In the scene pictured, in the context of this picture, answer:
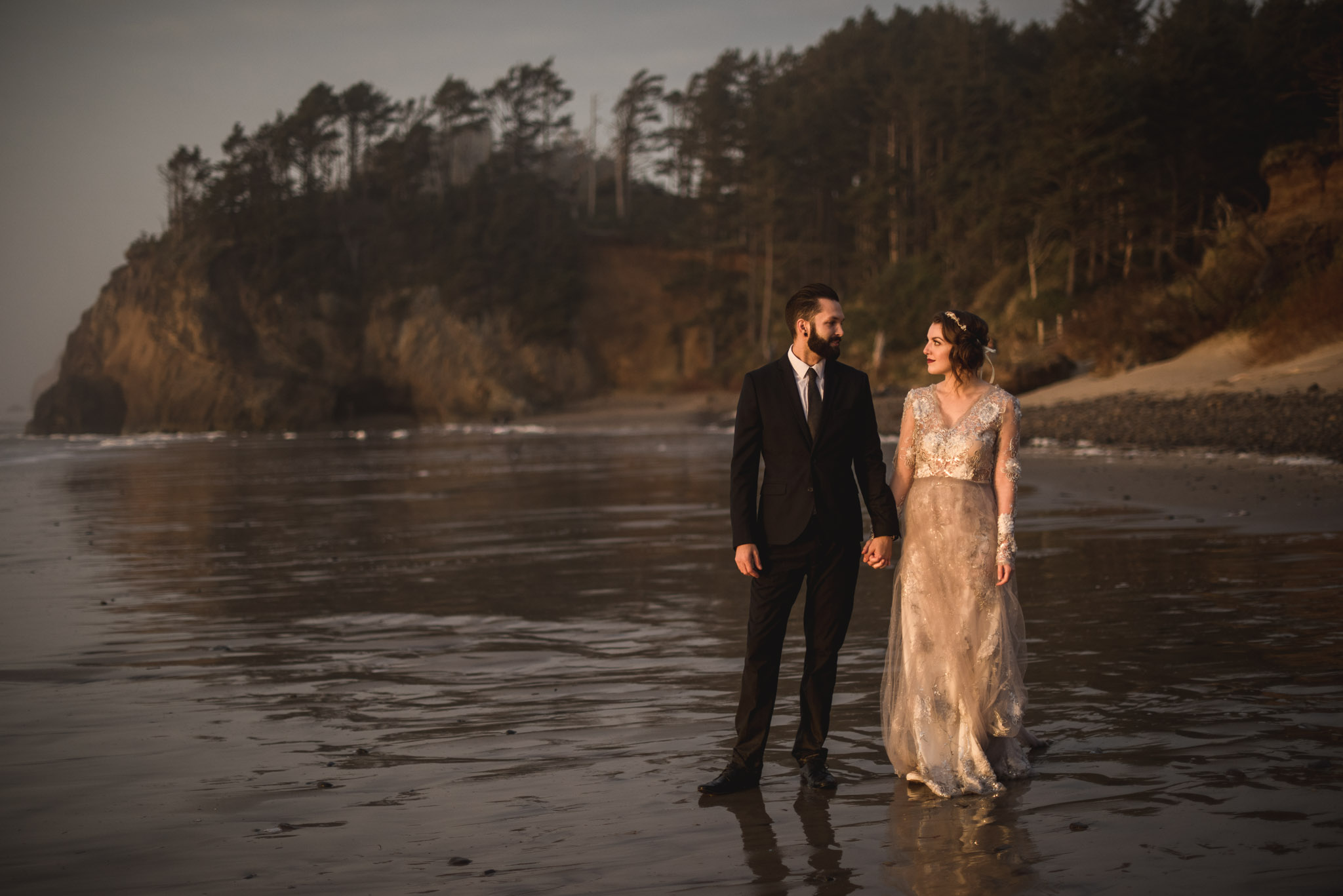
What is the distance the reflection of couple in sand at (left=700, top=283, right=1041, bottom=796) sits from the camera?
443cm

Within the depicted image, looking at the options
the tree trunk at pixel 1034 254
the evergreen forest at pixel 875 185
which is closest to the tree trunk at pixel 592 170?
the evergreen forest at pixel 875 185

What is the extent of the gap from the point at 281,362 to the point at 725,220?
29020 millimetres

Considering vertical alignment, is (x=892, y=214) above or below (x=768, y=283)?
above

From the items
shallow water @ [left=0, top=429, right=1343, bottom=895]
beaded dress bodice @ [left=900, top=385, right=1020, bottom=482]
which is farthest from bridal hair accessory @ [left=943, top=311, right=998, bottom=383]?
shallow water @ [left=0, top=429, right=1343, bottom=895]

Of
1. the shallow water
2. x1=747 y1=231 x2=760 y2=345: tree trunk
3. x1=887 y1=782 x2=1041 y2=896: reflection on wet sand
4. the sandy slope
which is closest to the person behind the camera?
x1=887 y1=782 x2=1041 y2=896: reflection on wet sand

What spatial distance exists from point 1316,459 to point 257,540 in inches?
575

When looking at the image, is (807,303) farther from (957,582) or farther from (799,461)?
(957,582)

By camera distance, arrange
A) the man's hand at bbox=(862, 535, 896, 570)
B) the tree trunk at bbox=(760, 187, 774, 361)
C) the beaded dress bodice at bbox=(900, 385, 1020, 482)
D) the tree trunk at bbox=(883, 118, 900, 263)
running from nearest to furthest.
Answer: the man's hand at bbox=(862, 535, 896, 570) < the beaded dress bodice at bbox=(900, 385, 1020, 482) < the tree trunk at bbox=(883, 118, 900, 263) < the tree trunk at bbox=(760, 187, 774, 361)

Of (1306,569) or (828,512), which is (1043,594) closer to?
(1306,569)

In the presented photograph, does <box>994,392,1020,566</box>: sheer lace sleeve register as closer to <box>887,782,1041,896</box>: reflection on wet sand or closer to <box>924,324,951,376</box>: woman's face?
<box>924,324,951,376</box>: woman's face

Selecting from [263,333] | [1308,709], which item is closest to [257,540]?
[1308,709]

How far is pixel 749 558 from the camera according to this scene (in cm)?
446

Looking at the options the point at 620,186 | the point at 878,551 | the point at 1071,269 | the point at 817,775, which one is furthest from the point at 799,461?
the point at 620,186

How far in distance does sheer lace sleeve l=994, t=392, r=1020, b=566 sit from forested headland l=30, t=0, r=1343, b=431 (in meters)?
31.0
